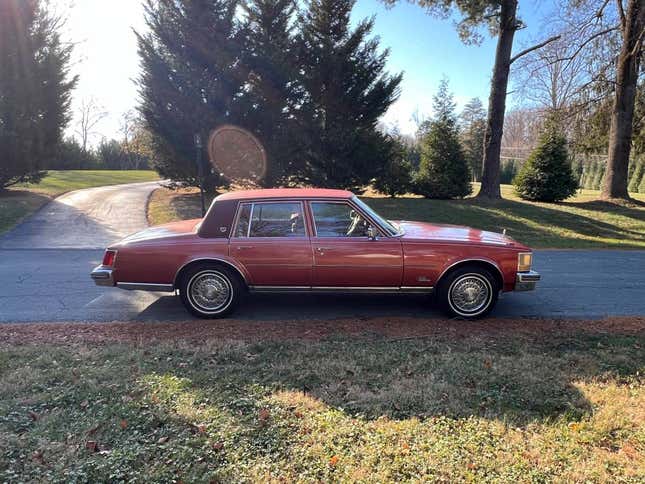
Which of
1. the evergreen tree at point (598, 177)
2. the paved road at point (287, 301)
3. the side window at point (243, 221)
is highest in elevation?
the evergreen tree at point (598, 177)

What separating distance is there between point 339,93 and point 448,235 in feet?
44.7

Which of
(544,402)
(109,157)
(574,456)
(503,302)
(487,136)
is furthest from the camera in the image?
(109,157)

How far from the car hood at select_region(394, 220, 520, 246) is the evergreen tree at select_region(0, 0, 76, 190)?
18.2 metres

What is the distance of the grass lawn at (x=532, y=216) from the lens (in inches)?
497

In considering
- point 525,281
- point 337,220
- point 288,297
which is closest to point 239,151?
point 288,297

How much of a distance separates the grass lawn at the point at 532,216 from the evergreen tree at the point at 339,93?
1.95 m

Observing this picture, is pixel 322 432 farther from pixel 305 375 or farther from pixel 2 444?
pixel 2 444

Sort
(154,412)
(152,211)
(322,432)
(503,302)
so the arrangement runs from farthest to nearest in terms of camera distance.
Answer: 1. (152,211)
2. (503,302)
3. (154,412)
4. (322,432)

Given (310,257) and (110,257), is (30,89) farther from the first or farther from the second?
(310,257)

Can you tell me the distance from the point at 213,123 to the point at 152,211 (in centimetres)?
416

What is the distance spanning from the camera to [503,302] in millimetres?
6062

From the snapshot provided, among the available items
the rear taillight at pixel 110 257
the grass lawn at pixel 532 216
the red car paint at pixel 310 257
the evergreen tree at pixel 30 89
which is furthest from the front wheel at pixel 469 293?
the evergreen tree at pixel 30 89

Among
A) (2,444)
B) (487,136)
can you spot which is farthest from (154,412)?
(487,136)

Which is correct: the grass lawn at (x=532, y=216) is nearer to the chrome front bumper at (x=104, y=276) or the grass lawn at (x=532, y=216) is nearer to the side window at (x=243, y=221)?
the side window at (x=243, y=221)
